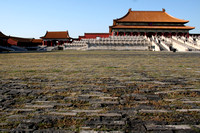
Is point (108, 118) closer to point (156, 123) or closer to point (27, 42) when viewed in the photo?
point (156, 123)

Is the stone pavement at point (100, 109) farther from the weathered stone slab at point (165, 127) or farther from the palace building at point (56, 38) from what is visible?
the palace building at point (56, 38)

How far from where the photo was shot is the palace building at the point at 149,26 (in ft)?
163

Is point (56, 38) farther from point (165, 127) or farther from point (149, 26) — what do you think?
point (165, 127)

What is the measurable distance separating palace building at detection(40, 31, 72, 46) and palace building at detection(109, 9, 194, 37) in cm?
1411

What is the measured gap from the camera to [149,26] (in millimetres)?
51031

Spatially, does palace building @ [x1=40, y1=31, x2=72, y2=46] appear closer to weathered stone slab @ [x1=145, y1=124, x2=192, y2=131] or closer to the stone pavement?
the stone pavement

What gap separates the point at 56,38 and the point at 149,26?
28212 millimetres

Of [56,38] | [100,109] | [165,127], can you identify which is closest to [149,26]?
[56,38]

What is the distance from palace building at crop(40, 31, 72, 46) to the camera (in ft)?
175

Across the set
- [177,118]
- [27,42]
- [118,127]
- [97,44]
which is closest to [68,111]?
[118,127]

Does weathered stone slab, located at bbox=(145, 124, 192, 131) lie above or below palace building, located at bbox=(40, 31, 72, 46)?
below

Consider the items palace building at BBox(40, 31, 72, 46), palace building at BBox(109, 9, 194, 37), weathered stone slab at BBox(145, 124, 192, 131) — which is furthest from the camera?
palace building at BBox(40, 31, 72, 46)

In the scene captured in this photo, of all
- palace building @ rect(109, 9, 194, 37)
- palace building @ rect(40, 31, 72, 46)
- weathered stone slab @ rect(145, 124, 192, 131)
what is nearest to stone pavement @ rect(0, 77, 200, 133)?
weathered stone slab @ rect(145, 124, 192, 131)

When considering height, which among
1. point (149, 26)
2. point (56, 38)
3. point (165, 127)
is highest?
point (149, 26)
